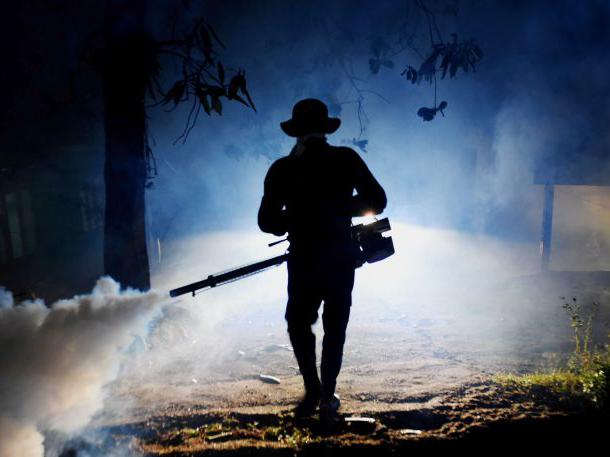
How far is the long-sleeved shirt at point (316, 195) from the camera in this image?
2553 mm

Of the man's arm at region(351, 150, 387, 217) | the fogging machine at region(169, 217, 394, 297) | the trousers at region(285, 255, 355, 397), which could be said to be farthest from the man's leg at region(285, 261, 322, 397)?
the man's arm at region(351, 150, 387, 217)

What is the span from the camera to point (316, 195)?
2.56 meters

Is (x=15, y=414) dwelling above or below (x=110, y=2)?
below

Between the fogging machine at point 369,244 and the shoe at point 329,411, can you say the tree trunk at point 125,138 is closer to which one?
the fogging machine at point 369,244

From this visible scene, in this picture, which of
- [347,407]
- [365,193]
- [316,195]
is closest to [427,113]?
[365,193]

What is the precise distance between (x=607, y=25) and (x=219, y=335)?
1118cm

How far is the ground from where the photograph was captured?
232 cm

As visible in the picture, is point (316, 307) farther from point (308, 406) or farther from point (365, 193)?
point (365, 193)

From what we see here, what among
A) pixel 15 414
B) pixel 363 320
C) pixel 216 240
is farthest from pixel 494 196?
pixel 15 414

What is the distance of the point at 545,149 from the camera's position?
10.6 m

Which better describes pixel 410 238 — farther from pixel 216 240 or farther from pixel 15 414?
pixel 15 414

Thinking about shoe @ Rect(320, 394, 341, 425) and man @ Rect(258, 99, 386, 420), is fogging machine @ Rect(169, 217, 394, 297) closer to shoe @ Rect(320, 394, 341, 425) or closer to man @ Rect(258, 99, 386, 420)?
man @ Rect(258, 99, 386, 420)

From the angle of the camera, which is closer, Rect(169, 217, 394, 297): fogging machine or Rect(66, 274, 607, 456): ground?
Rect(66, 274, 607, 456): ground

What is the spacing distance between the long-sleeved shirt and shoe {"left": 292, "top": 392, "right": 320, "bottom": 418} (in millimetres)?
1014
